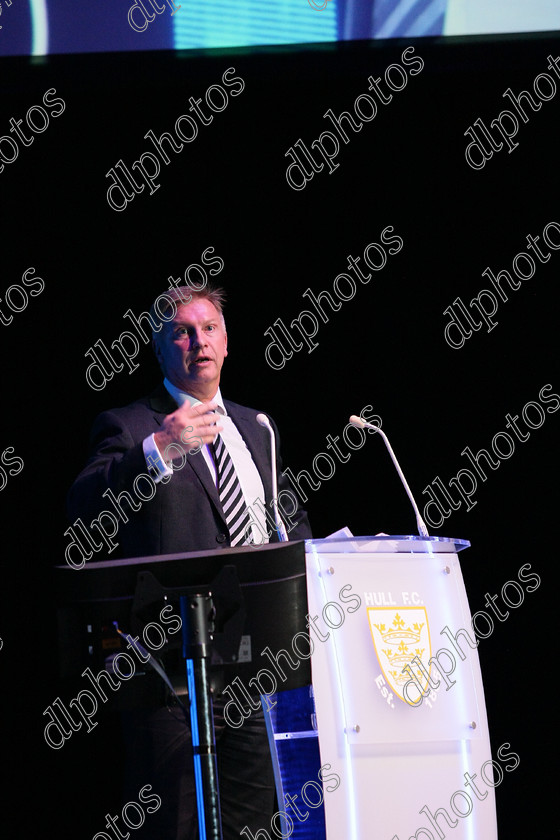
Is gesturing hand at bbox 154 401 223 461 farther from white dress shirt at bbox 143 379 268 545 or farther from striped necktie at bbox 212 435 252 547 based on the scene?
striped necktie at bbox 212 435 252 547

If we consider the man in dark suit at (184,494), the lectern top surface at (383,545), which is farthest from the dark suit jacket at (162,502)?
the lectern top surface at (383,545)

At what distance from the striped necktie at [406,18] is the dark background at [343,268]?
79mm

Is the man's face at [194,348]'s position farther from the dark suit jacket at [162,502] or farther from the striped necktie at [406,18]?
the striped necktie at [406,18]

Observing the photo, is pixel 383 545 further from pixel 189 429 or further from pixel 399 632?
pixel 189 429

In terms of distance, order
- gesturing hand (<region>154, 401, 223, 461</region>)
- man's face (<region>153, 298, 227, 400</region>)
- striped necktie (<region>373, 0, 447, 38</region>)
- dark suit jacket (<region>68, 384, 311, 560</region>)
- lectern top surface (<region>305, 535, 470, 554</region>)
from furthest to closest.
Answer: striped necktie (<region>373, 0, 447, 38</region>), man's face (<region>153, 298, 227, 400</region>), dark suit jacket (<region>68, 384, 311, 560</region>), lectern top surface (<region>305, 535, 470, 554</region>), gesturing hand (<region>154, 401, 223, 461</region>)

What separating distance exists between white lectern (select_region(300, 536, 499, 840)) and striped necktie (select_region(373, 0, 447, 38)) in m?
2.21

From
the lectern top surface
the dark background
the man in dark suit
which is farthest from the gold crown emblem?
the dark background

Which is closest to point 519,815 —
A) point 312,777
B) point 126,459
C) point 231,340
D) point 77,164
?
point 312,777

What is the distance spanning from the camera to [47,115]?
354 centimetres

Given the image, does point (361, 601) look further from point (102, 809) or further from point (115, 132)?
point (115, 132)

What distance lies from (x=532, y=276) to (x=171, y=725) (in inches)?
95.9

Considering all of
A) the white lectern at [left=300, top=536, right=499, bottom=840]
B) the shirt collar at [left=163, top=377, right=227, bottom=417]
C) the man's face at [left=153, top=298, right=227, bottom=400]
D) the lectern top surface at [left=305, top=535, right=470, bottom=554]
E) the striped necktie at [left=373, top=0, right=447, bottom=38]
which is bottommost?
the white lectern at [left=300, top=536, right=499, bottom=840]

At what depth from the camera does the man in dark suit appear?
1999 mm

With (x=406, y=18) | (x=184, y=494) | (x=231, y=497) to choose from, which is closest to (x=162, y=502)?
(x=184, y=494)
